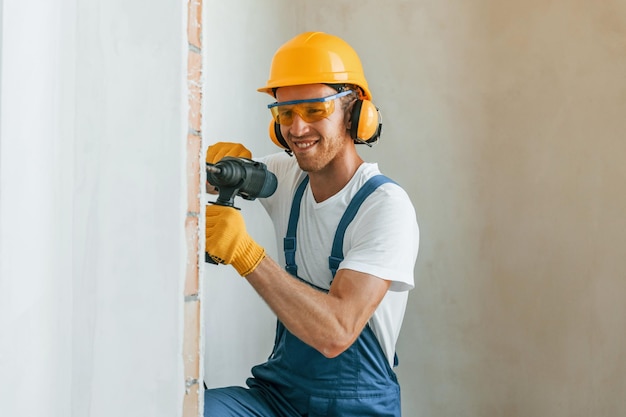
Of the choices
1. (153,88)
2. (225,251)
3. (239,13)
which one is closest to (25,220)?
(153,88)

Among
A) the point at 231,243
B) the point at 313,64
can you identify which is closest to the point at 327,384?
the point at 231,243

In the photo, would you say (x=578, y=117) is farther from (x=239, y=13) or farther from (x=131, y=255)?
(x=131, y=255)

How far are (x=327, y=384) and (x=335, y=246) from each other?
386mm

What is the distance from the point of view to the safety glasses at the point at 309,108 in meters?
1.87

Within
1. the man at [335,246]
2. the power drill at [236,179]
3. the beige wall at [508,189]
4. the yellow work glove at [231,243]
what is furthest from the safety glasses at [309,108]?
the beige wall at [508,189]

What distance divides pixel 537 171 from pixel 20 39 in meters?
2.05

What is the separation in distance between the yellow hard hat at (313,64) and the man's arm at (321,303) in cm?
58

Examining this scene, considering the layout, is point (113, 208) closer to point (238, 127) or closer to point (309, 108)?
point (309, 108)

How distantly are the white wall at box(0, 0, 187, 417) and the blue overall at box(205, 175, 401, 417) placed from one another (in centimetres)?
83

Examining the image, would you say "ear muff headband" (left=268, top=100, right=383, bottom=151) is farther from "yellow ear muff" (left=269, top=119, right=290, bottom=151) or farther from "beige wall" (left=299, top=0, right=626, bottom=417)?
"beige wall" (left=299, top=0, right=626, bottom=417)

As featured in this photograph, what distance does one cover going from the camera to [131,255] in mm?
968

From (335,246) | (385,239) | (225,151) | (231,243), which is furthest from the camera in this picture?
(225,151)

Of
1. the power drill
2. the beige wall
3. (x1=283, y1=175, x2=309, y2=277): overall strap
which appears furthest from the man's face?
the beige wall

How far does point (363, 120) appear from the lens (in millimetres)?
1916
